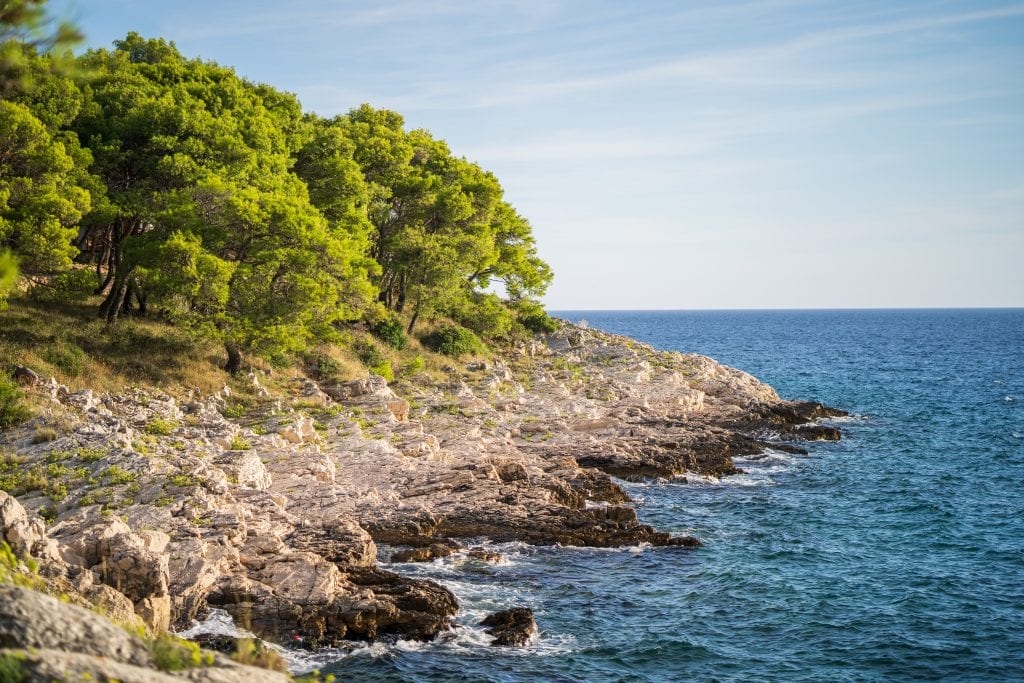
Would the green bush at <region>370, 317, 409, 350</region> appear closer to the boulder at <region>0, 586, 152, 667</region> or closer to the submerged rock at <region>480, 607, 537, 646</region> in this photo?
the submerged rock at <region>480, 607, 537, 646</region>

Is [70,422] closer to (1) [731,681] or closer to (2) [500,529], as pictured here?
(2) [500,529]

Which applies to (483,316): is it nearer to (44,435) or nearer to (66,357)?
(66,357)

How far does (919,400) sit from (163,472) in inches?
2545

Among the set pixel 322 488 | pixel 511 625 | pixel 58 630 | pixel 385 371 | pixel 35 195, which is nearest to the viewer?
pixel 58 630

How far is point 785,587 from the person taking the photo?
86.5ft

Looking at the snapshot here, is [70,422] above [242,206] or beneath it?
beneath

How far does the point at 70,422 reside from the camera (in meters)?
29.0

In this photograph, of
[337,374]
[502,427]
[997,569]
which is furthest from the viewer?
[337,374]

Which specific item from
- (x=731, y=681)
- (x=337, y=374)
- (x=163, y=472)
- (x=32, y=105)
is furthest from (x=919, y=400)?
(x=32, y=105)

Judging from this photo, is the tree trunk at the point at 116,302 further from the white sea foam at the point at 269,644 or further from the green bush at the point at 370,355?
the white sea foam at the point at 269,644

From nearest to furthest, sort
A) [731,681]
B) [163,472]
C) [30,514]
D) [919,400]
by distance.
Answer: [731,681]
[30,514]
[163,472]
[919,400]

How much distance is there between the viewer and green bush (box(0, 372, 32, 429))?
1129 inches

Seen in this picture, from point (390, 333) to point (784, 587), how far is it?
36265mm

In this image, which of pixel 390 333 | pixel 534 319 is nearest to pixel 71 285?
pixel 390 333
